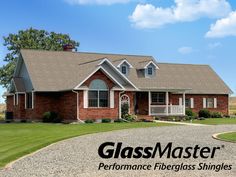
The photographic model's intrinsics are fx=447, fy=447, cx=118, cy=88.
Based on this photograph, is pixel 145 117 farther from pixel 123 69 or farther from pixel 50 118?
pixel 50 118

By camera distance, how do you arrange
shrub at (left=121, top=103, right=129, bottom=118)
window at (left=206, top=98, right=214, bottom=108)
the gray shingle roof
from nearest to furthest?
the gray shingle roof → shrub at (left=121, top=103, right=129, bottom=118) → window at (left=206, top=98, right=214, bottom=108)

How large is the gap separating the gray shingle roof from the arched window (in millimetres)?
1161

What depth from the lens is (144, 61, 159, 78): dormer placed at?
4891 centimetres

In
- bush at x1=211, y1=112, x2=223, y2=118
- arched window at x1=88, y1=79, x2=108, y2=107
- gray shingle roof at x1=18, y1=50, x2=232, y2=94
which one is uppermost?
gray shingle roof at x1=18, y1=50, x2=232, y2=94

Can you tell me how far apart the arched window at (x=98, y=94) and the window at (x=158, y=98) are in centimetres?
862

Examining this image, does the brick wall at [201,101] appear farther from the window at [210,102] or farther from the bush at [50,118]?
the bush at [50,118]

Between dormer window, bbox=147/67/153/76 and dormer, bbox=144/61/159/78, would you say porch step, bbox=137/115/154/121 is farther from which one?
dormer window, bbox=147/67/153/76

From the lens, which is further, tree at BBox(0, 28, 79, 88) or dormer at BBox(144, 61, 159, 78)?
tree at BBox(0, 28, 79, 88)

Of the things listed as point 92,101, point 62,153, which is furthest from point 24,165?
point 92,101

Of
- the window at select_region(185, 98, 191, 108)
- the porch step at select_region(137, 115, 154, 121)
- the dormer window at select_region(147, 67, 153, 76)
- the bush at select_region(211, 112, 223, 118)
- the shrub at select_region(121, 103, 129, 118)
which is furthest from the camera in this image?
the window at select_region(185, 98, 191, 108)

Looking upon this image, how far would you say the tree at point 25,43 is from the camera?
6181cm

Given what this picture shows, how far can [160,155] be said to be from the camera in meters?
16.3

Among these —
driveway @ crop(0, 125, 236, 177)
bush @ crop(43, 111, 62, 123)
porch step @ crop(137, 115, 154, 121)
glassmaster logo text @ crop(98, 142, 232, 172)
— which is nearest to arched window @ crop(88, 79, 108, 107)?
bush @ crop(43, 111, 62, 123)

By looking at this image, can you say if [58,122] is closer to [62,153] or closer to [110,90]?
[110,90]
